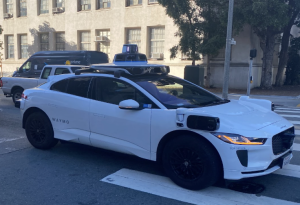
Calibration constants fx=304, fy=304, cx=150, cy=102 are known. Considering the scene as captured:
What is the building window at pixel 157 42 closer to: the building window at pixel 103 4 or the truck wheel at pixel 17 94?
the building window at pixel 103 4

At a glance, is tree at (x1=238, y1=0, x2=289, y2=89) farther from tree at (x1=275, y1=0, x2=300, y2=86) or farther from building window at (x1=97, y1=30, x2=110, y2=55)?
building window at (x1=97, y1=30, x2=110, y2=55)

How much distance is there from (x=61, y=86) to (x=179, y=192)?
10.3ft

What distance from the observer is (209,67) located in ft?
73.7

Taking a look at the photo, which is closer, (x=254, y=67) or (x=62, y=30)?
(x=254, y=67)

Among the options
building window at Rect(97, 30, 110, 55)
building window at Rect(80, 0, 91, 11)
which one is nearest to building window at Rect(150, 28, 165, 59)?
building window at Rect(97, 30, 110, 55)

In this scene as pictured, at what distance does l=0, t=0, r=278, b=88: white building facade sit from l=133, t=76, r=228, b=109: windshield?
57.9 ft

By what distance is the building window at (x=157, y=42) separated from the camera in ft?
81.4

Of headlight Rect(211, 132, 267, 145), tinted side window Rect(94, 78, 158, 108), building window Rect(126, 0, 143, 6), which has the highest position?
building window Rect(126, 0, 143, 6)

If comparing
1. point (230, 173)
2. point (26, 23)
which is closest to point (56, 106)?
point (230, 173)

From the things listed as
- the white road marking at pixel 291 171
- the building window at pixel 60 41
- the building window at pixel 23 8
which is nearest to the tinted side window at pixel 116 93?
the white road marking at pixel 291 171

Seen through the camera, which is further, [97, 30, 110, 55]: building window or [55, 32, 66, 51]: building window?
[55, 32, 66, 51]: building window

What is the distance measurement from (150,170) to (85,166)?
1155 millimetres

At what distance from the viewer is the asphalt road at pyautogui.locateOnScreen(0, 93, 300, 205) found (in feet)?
13.2

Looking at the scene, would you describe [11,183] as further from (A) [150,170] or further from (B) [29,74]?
(B) [29,74]
